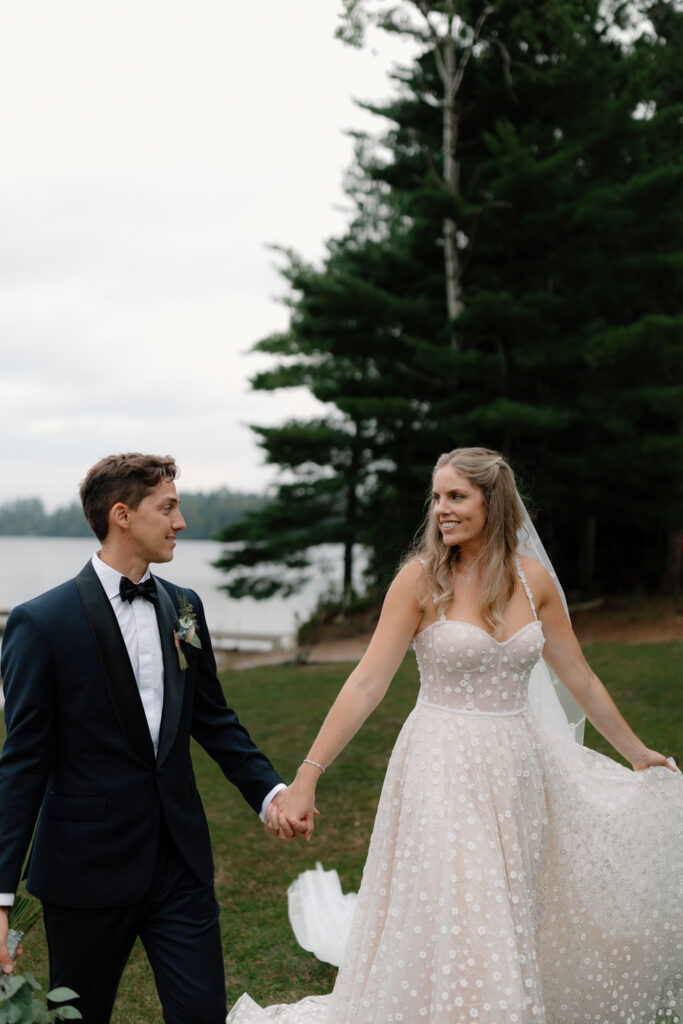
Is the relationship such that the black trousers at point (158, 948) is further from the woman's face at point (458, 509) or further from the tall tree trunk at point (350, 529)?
the tall tree trunk at point (350, 529)

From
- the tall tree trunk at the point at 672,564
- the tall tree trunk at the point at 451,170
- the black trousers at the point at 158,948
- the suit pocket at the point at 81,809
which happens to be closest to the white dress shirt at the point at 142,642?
the suit pocket at the point at 81,809

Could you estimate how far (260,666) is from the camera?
51.5 feet

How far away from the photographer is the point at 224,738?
10.1 ft

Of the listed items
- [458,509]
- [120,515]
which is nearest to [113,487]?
[120,515]

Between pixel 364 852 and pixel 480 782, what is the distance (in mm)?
3710

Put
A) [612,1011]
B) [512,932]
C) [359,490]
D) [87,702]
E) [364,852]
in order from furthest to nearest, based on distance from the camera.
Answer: [359,490], [364,852], [612,1011], [512,932], [87,702]

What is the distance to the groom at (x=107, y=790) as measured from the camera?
2.57 metres

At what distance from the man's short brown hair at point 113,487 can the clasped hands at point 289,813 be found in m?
1.09

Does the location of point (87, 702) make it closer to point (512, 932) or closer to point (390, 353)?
point (512, 932)

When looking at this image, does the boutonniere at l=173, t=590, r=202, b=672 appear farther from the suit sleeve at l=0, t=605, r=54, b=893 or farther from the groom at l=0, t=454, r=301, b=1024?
the suit sleeve at l=0, t=605, r=54, b=893

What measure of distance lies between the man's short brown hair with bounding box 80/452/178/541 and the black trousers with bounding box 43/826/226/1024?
0.95 meters

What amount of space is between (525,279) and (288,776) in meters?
10.4

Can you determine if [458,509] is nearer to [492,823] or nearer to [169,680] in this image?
[492,823]

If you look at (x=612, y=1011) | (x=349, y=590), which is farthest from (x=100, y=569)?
(x=349, y=590)
